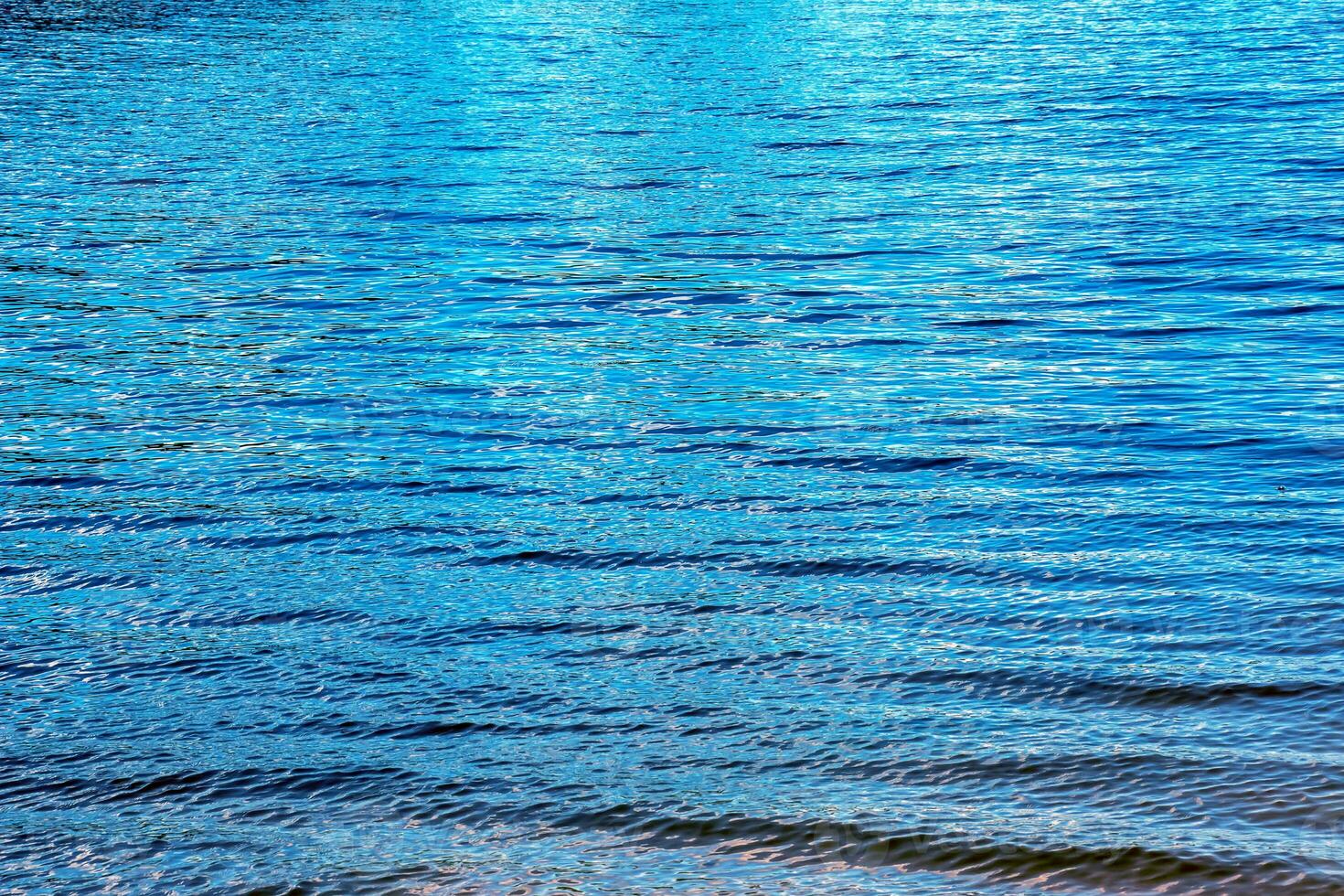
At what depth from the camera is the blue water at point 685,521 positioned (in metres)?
4.96

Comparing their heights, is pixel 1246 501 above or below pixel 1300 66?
above

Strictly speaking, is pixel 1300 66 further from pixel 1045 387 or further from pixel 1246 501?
pixel 1246 501

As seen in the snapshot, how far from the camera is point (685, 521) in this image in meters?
7.68

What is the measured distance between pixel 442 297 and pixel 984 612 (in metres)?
7.05

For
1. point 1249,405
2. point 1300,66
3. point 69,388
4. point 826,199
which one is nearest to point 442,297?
point 69,388

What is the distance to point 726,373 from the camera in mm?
10234

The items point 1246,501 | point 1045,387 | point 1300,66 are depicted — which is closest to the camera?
point 1246,501

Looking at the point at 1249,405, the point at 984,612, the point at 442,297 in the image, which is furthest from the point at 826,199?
the point at 984,612

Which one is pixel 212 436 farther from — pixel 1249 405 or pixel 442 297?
pixel 1249 405

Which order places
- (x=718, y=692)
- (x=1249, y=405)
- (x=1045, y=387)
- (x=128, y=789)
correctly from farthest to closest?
(x=1045, y=387)
(x=1249, y=405)
(x=718, y=692)
(x=128, y=789)

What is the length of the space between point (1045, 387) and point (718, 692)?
14.5ft

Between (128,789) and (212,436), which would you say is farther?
(212,436)

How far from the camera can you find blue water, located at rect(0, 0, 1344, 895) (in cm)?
496

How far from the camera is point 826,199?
1574 cm
